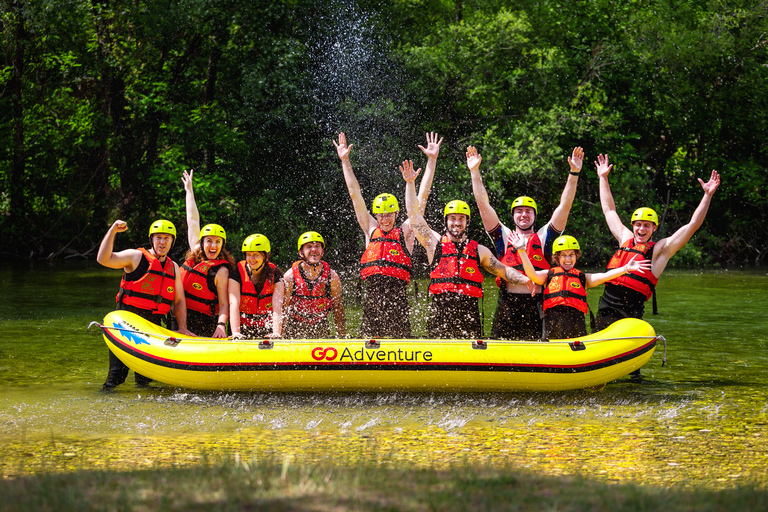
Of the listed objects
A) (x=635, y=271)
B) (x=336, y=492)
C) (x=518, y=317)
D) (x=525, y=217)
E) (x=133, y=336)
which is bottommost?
(x=336, y=492)

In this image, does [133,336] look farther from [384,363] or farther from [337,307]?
[384,363]

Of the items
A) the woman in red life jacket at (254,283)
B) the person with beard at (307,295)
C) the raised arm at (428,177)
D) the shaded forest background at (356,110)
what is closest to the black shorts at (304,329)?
the person with beard at (307,295)

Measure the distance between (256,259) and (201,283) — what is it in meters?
0.51

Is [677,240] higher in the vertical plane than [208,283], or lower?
higher

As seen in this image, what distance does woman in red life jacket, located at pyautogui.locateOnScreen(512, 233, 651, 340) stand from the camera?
6629 mm

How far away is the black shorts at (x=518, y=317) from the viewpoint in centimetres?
687

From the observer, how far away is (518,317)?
6.93m

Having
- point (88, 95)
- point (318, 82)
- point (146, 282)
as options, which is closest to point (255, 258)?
point (146, 282)

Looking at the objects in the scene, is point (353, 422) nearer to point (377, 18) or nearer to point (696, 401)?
point (696, 401)

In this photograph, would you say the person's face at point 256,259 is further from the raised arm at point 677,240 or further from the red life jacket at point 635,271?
the raised arm at point 677,240

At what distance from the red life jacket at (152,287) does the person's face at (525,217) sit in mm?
2854

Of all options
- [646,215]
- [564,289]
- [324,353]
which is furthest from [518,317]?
[324,353]

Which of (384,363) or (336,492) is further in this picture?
(384,363)

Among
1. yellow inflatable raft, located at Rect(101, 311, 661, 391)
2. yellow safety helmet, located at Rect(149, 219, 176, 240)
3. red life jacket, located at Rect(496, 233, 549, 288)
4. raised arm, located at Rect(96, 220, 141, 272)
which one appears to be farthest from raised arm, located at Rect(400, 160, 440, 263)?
raised arm, located at Rect(96, 220, 141, 272)
